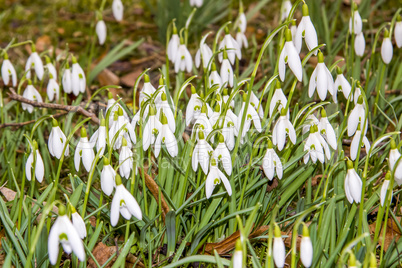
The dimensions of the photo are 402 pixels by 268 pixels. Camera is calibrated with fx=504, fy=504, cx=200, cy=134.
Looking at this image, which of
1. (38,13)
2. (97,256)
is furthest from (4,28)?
(97,256)

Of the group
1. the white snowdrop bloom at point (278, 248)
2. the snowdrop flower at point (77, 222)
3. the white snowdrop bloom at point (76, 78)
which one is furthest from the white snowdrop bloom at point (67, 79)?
the white snowdrop bloom at point (278, 248)

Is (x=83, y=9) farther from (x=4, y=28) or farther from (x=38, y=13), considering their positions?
(x=4, y=28)

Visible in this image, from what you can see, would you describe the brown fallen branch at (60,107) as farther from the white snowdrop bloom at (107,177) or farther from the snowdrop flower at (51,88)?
the white snowdrop bloom at (107,177)

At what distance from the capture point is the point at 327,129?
170 cm

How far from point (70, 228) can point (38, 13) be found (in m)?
3.18

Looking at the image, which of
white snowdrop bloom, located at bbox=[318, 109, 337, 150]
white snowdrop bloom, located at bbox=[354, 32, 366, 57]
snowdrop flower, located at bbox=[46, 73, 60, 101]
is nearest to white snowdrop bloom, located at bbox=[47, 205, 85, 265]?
white snowdrop bloom, located at bbox=[318, 109, 337, 150]

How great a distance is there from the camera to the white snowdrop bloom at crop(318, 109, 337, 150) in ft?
5.53

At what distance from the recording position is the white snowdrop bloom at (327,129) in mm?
1686

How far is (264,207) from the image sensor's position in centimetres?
185

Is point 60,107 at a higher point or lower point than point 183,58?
lower

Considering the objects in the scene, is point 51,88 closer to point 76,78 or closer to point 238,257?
point 76,78

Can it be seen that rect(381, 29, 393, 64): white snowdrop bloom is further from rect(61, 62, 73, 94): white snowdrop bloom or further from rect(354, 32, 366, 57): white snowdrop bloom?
rect(61, 62, 73, 94): white snowdrop bloom

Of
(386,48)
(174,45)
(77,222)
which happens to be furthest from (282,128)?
(174,45)

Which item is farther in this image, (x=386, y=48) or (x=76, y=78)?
A: (x=76, y=78)
